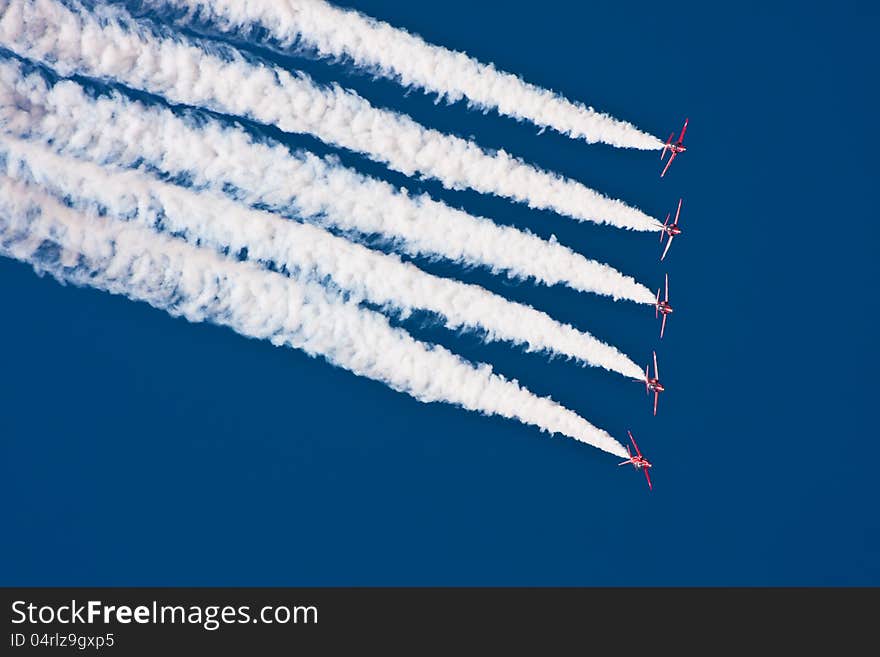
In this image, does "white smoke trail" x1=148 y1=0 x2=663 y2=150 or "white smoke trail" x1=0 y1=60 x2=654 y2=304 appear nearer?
"white smoke trail" x1=0 y1=60 x2=654 y2=304

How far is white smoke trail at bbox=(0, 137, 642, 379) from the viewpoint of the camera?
24.9ft

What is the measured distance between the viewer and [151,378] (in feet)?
28.3

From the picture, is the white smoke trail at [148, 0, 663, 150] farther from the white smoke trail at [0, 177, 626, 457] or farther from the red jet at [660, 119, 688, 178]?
the white smoke trail at [0, 177, 626, 457]

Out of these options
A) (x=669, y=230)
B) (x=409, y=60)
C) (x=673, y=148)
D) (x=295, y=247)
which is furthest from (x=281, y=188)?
(x=673, y=148)

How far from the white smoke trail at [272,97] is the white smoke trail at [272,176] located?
0.23 metres

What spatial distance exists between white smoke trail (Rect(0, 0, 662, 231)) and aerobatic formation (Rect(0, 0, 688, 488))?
Answer: 0.05ft

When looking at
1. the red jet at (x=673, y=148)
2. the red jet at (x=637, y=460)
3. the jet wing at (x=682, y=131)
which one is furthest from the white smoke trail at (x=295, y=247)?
the jet wing at (x=682, y=131)

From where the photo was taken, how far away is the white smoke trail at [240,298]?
7668 millimetres

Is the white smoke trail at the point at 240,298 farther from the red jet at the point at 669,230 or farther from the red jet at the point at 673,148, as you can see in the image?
the red jet at the point at 673,148

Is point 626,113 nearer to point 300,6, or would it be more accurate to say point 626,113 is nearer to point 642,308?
point 642,308

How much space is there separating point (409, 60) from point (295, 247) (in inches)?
85.3

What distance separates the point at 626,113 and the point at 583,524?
14.9 ft

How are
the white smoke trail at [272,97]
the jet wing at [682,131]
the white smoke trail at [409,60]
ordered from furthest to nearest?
1. the jet wing at [682,131]
2. the white smoke trail at [409,60]
3. the white smoke trail at [272,97]

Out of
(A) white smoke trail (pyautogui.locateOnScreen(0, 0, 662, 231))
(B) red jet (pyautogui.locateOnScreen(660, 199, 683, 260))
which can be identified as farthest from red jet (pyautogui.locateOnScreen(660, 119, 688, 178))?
(A) white smoke trail (pyautogui.locateOnScreen(0, 0, 662, 231))
